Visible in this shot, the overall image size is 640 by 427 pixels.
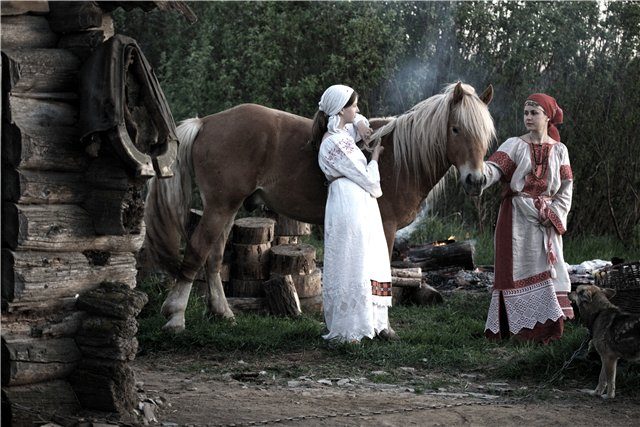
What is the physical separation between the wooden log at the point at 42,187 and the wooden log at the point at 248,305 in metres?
4.09

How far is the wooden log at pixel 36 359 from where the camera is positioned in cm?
559

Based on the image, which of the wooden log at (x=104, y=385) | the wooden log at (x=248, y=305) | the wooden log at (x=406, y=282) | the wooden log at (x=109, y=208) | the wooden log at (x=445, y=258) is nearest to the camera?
A: the wooden log at (x=104, y=385)

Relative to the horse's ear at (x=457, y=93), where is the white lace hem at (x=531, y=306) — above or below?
below

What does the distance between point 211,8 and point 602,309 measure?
11587 millimetres

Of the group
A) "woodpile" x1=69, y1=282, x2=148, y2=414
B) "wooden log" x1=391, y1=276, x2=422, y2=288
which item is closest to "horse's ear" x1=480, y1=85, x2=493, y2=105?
"wooden log" x1=391, y1=276, x2=422, y2=288


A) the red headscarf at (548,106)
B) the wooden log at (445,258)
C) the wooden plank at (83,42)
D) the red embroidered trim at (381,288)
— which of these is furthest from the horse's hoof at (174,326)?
the wooden log at (445,258)

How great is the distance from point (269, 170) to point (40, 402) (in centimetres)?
384

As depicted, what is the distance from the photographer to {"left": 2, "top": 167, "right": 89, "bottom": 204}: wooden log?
569 cm

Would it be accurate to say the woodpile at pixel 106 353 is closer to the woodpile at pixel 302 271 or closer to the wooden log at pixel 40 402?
the wooden log at pixel 40 402

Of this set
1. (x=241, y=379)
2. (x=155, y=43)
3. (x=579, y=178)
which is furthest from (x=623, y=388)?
(x=155, y=43)

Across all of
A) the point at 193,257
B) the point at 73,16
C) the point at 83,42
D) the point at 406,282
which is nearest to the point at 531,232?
the point at 406,282

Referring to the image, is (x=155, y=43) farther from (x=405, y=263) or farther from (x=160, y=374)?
(x=160, y=374)

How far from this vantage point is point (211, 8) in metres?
17.2

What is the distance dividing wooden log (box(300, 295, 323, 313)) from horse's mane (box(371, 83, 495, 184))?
1805 mm
